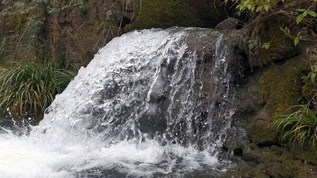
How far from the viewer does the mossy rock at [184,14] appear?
17.9 ft

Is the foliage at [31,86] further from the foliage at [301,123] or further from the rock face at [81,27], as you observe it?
the foliage at [301,123]

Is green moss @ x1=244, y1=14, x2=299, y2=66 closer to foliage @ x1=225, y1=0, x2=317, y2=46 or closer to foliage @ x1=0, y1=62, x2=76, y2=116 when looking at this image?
foliage @ x1=225, y1=0, x2=317, y2=46

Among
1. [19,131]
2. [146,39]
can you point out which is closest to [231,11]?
[146,39]

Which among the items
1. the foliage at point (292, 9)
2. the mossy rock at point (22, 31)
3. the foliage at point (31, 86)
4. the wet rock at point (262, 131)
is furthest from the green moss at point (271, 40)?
the mossy rock at point (22, 31)

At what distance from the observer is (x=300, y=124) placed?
323 cm

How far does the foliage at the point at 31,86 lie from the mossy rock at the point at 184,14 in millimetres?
1553

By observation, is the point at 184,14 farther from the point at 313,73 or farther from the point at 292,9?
the point at 313,73

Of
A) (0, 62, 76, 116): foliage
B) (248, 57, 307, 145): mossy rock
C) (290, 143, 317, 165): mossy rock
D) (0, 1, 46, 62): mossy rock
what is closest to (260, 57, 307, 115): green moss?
(248, 57, 307, 145): mossy rock

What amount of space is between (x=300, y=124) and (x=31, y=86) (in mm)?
3945

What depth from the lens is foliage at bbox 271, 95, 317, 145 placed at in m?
3.20

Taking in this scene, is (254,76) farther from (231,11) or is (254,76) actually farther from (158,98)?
(231,11)

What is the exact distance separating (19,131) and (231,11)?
3486 millimetres

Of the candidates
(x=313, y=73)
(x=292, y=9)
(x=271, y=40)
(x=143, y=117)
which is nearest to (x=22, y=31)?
(x=143, y=117)

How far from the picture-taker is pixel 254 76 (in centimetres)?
409
